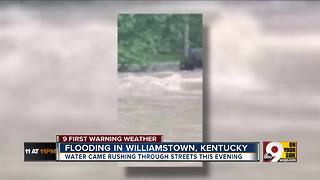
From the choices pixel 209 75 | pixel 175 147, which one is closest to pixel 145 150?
pixel 175 147

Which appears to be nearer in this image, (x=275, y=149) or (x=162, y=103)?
(x=162, y=103)

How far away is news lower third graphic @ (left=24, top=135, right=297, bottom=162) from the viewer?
11.8ft

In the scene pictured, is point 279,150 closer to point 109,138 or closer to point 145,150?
point 145,150

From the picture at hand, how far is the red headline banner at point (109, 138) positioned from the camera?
140 inches

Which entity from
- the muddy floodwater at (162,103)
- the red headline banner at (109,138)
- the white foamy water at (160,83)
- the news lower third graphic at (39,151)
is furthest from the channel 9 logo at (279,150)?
the news lower third graphic at (39,151)

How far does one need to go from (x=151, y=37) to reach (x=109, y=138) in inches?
35.4

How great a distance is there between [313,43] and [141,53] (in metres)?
1.42

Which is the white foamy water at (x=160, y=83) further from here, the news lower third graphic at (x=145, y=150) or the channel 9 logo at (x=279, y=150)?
the channel 9 logo at (x=279, y=150)

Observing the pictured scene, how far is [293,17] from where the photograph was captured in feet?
11.8

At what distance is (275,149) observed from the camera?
3629mm

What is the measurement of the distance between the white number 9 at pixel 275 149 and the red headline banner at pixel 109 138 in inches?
35.7

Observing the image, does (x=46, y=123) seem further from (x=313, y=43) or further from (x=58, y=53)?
(x=313, y=43)

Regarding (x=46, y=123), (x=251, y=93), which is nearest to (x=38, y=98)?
(x=46, y=123)

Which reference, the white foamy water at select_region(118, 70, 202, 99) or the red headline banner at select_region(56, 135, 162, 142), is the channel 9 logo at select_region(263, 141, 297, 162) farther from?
the red headline banner at select_region(56, 135, 162, 142)
